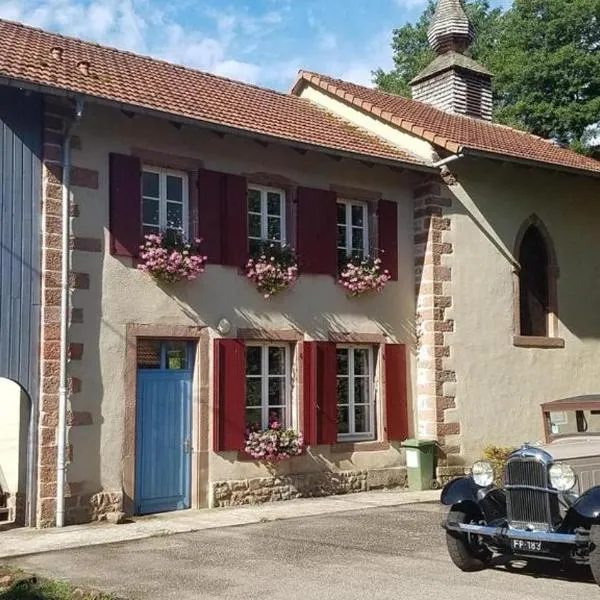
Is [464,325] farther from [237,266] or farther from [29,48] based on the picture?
[29,48]

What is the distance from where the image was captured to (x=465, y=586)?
21.6ft

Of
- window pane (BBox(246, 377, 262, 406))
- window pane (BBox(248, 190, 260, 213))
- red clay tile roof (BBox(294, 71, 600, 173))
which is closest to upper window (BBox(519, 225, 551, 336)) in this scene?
red clay tile roof (BBox(294, 71, 600, 173))

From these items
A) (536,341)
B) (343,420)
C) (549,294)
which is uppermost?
(549,294)

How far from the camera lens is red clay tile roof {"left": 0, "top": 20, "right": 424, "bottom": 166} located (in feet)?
34.0

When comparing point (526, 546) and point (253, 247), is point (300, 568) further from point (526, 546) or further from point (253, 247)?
point (253, 247)

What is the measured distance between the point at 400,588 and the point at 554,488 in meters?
1.40

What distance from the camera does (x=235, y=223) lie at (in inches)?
458

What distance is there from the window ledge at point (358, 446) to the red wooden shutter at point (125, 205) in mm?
4027

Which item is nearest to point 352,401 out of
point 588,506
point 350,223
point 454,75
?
point 350,223

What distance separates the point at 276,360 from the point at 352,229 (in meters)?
2.47

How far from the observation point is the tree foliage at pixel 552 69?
21.2 metres

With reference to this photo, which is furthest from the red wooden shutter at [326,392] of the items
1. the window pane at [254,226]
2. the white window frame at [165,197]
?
the white window frame at [165,197]

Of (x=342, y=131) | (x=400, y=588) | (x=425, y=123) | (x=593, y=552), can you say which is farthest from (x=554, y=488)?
(x=425, y=123)

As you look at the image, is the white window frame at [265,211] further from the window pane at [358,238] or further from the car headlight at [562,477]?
the car headlight at [562,477]
